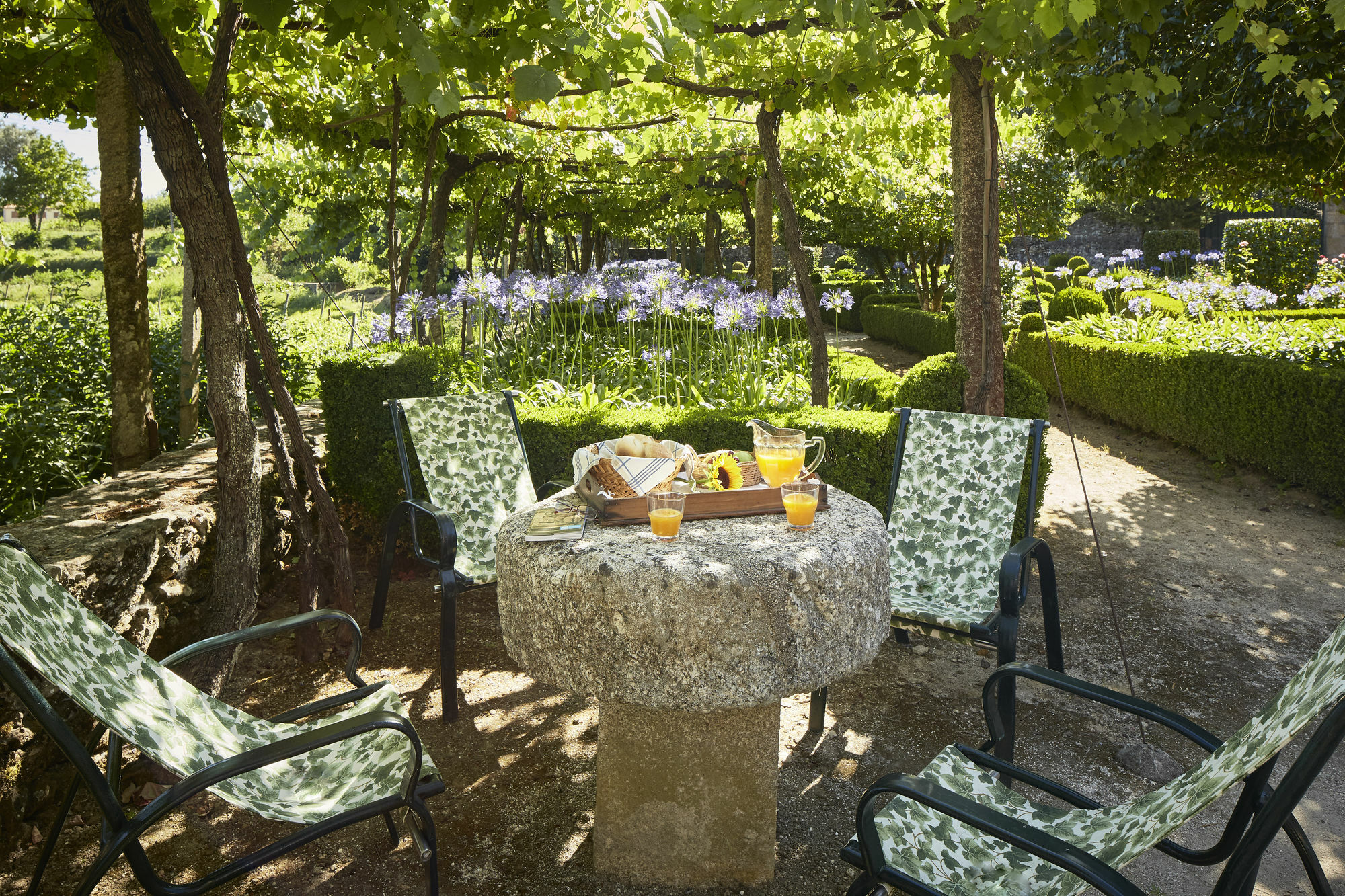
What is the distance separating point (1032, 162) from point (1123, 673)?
15.6 meters

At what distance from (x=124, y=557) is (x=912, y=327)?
A: 45.7 ft

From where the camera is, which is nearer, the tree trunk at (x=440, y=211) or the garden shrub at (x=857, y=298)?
the tree trunk at (x=440, y=211)

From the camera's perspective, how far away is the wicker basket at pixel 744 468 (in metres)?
2.72

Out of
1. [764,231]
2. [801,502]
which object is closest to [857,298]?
[764,231]

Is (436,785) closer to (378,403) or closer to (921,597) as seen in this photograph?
(921,597)

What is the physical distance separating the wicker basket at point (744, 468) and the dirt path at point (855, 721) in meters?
1.04

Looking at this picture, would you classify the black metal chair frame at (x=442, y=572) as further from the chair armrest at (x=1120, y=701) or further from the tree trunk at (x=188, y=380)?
the chair armrest at (x=1120, y=701)

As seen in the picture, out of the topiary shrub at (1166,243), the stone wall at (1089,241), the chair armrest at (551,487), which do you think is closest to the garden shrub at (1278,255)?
the topiary shrub at (1166,243)

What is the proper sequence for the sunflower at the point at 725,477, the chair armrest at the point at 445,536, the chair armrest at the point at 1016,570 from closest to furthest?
1. the sunflower at the point at 725,477
2. the chair armrest at the point at 1016,570
3. the chair armrest at the point at 445,536

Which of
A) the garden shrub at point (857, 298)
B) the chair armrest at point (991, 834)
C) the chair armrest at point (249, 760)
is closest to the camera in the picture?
the chair armrest at point (991, 834)

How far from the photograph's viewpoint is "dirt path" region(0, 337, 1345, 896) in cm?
243

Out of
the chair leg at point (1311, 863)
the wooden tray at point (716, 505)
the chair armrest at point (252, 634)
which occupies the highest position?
the wooden tray at point (716, 505)

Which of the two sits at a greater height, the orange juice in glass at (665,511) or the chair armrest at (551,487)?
the orange juice in glass at (665,511)

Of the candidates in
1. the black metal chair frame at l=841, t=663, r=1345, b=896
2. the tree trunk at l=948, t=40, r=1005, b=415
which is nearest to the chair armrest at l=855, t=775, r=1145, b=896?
the black metal chair frame at l=841, t=663, r=1345, b=896
